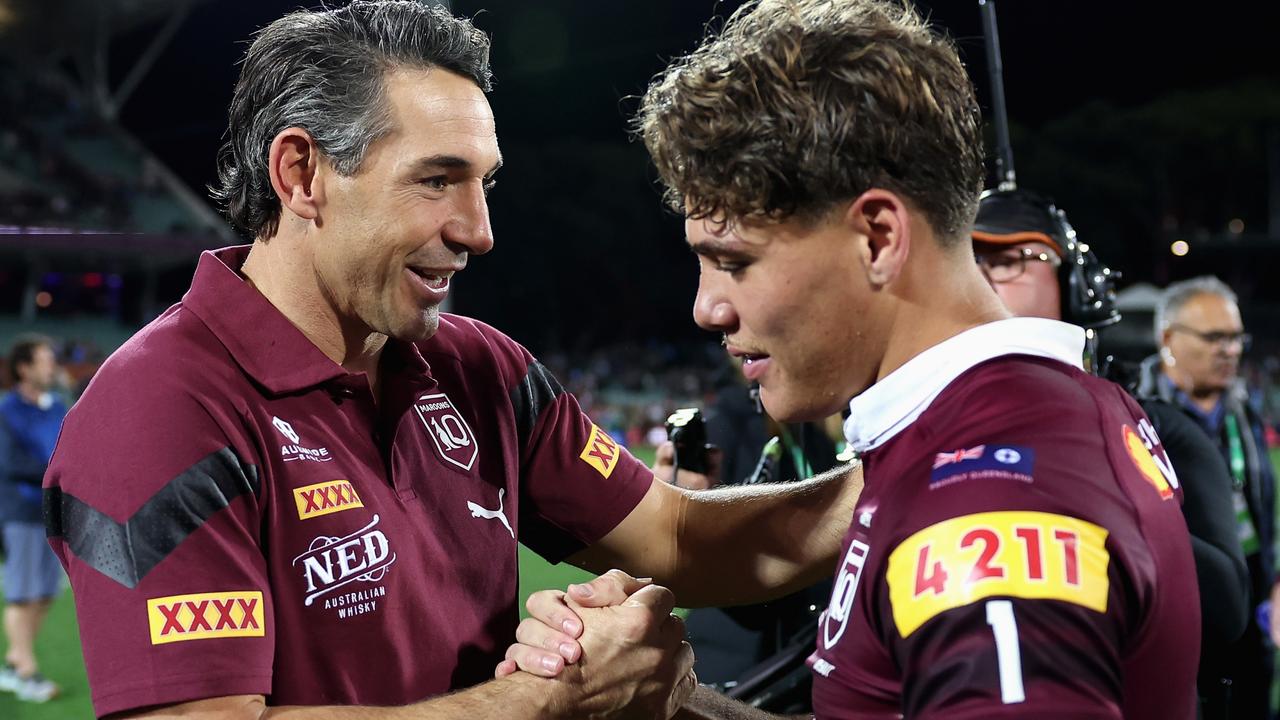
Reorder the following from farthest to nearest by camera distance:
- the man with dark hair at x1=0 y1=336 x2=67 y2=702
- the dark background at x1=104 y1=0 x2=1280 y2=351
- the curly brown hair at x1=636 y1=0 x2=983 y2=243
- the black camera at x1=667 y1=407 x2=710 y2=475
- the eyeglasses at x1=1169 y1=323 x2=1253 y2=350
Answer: the dark background at x1=104 y1=0 x2=1280 y2=351
the man with dark hair at x1=0 y1=336 x2=67 y2=702
the eyeglasses at x1=1169 y1=323 x2=1253 y2=350
the black camera at x1=667 y1=407 x2=710 y2=475
the curly brown hair at x1=636 y1=0 x2=983 y2=243

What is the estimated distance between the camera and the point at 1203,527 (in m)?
2.95

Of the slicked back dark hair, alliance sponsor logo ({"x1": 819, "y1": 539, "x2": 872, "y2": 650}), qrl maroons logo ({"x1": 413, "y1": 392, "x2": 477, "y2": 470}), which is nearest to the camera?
alliance sponsor logo ({"x1": 819, "y1": 539, "x2": 872, "y2": 650})

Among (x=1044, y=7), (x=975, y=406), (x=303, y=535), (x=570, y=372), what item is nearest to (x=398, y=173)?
(x=303, y=535)

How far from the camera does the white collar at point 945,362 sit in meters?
1.38

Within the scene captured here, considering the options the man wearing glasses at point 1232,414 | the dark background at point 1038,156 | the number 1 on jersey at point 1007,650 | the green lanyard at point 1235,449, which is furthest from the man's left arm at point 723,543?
the dark background at point 1038,156

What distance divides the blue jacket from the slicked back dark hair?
223 inches

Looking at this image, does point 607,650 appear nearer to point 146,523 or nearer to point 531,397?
point 531,397

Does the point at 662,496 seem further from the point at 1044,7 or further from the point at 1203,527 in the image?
the point at 1044,7

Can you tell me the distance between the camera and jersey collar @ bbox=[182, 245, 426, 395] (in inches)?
80.9

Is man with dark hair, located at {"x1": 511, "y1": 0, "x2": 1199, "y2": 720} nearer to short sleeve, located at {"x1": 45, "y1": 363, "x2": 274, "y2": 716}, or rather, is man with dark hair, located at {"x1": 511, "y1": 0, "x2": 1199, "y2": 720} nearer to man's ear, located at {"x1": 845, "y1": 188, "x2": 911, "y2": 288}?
man's ear, located at {"x1": 845, "y1": 188, "x2": 911, "y2": 288}

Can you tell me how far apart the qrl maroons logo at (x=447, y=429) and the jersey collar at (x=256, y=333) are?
0.63 ft

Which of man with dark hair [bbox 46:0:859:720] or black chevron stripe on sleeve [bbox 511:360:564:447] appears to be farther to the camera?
black chevron stripe on sleeve [bbox 511:360:564:447]

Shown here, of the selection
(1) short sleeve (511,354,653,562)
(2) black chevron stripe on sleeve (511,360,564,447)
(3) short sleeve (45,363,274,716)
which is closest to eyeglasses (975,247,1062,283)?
(1) short sleeve (511,354,653,562)

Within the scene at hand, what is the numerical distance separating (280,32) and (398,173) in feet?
1.20
